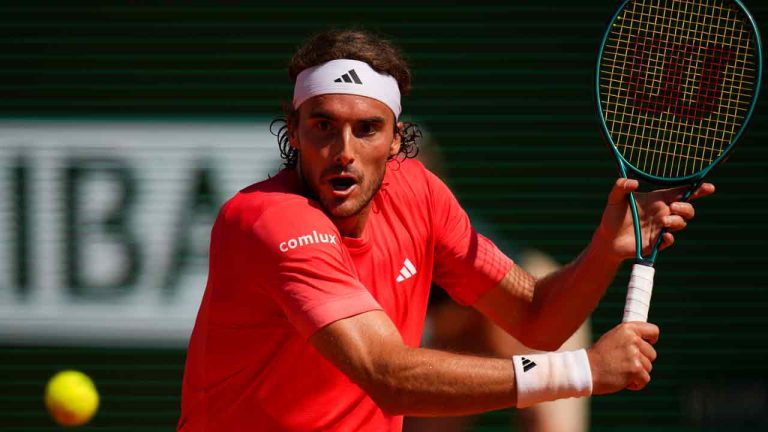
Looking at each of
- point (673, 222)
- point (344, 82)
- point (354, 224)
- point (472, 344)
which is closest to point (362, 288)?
point (354, 224)

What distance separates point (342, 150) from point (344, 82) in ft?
0.68

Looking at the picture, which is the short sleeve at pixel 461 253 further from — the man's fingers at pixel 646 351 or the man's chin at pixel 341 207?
the man's fingers at pixel 646 351

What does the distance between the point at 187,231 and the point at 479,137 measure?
5.32ft

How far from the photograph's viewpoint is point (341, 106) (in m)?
3.09

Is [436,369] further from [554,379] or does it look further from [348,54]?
[348,54]

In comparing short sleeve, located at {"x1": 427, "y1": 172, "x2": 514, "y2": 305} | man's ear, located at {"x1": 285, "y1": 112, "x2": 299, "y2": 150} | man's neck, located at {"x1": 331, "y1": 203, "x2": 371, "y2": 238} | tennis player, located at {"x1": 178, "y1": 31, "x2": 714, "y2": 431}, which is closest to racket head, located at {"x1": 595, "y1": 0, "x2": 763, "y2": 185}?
tennis player, located at {"x1": 178, "y1": 31, "x2": 714, "y2": 431}

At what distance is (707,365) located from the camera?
20.3ft

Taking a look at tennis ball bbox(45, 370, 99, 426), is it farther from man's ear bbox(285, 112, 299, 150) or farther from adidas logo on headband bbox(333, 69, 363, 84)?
adidas logo on headband bbox(333, 69, 363, 84)

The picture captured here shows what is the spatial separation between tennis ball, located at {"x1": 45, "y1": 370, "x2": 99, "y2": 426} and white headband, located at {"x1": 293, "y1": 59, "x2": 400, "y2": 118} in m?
2.89

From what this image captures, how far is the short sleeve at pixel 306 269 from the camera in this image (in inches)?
110

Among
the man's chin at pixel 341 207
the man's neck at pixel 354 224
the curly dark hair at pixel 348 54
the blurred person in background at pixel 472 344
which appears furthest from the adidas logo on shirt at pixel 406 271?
the blurred person in background at pixel 472 344

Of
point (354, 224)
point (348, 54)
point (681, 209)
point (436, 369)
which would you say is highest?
point (348, 54)

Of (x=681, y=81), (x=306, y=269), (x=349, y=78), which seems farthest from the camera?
(x=681, y=81)

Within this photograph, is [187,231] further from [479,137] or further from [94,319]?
[479,137]
